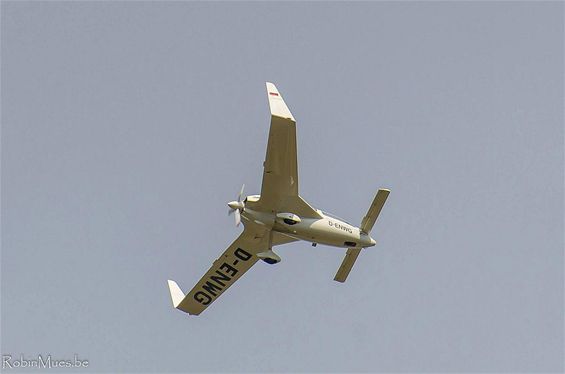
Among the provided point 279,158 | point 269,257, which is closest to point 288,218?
point 269,257

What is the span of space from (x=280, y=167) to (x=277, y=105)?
3.73 meters

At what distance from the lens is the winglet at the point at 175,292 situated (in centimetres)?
6194

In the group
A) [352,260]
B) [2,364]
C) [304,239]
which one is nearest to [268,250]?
[304,239]

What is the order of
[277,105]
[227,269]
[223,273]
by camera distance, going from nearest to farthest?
[277,105] < [227,269] < [223,273]

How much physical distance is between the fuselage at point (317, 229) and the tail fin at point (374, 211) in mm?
402

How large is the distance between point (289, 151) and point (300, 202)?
14.6 feet

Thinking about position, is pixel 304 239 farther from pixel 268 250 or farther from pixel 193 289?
pixel 193 289

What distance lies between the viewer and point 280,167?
50250 millimetres

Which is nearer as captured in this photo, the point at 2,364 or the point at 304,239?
the point at 2,364

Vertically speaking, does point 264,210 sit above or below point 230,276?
above

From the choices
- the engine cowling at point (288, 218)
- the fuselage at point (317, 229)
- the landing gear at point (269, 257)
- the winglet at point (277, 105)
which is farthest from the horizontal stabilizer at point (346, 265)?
the winglet at point (277, 105)

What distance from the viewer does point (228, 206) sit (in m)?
52.6

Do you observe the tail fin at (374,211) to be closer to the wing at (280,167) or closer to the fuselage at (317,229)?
the fuselage at (317,229)

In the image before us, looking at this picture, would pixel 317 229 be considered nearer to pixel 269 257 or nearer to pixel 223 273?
pixel 269 257
